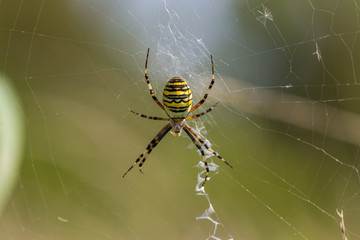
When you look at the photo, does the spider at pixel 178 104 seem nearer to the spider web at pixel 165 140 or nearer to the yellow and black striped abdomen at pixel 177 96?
the yellow and black striped abdomen at pixel 177 96

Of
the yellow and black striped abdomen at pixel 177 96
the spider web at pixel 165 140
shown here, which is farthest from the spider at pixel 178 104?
Result: the spider web at pixel 165 140

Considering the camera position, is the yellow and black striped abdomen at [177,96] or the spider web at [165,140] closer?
the yellow and black striped abdomen at [177,96]

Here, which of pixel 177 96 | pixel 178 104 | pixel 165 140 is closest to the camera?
pixel 177 96

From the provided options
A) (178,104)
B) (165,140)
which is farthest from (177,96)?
(165,140)

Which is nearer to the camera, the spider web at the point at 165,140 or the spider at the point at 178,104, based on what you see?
the spider at the point at 178,104

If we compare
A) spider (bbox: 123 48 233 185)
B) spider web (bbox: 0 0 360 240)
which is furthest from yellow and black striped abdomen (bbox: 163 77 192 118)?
spider web (bbox: 0 0 360 240)

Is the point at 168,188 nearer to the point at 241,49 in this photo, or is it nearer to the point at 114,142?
the point at 114,142

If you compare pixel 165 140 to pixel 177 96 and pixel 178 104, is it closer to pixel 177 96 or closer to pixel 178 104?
pixel 178 104
